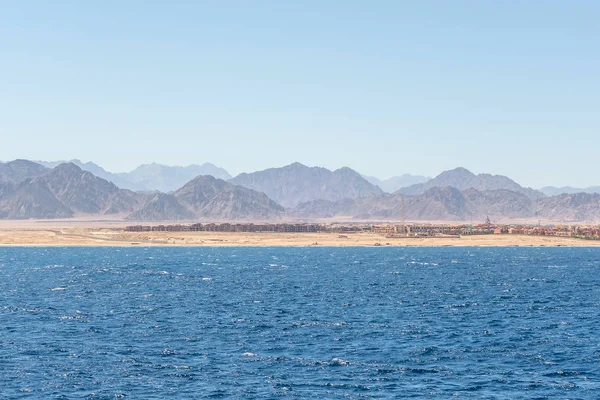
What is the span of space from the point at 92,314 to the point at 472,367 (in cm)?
5316

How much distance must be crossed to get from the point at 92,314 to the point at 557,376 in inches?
2368

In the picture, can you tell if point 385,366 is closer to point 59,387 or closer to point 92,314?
point 59,387

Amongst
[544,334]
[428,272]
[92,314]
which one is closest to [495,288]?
[428,272]

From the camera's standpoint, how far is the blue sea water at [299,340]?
63281 mm

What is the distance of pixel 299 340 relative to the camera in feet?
273

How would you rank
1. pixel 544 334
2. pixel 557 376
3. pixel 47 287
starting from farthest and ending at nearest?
1. pixel 47 287
2. pixel 544 334
3. pixel 557 376

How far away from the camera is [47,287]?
140125mm

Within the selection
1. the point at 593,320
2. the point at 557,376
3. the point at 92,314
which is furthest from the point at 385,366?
the point at 92,314

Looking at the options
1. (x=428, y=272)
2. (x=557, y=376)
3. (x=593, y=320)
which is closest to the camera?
(x=557, y=376)

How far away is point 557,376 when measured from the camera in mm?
67312

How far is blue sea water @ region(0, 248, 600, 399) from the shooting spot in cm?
6328

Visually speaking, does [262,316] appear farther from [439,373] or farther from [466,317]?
[439,373]

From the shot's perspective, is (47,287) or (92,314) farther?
(47,287)

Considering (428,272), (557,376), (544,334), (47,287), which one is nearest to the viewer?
(557,376)
